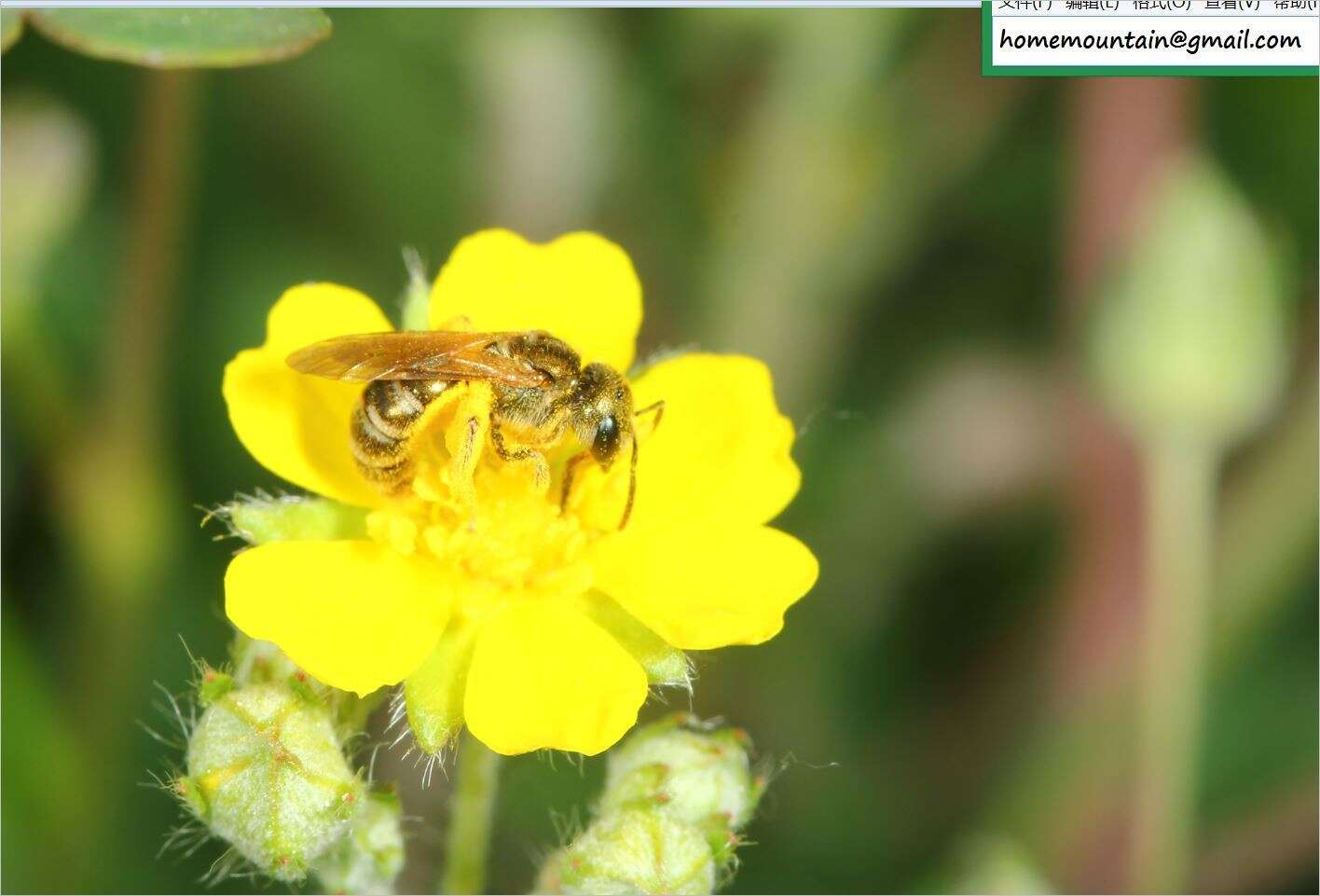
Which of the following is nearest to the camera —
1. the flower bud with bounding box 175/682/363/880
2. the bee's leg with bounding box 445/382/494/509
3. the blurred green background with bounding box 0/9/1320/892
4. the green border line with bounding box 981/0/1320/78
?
the flower bud with bounding box 175/682/363/880

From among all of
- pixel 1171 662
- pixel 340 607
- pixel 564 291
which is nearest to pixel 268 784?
pixel 340 607

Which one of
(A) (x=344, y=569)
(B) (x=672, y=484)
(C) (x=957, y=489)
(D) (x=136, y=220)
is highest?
(D) (x=136, y=220)

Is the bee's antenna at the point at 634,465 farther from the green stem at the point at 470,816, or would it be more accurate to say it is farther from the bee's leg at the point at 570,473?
the green stem at the point at 470,816

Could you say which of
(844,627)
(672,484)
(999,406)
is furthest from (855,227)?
(672,484)

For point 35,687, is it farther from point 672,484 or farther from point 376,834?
point 672,484

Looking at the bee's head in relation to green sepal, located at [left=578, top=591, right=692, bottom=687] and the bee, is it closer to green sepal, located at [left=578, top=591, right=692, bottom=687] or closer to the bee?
the bee

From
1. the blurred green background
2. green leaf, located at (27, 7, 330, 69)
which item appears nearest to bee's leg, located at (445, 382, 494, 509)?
green leaf, located at (27, 7, 330, 69)

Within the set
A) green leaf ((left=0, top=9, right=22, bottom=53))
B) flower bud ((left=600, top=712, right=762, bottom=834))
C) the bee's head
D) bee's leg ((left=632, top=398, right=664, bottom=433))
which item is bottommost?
flower bud ((left=600, top=712, right=762, bottom=834))
